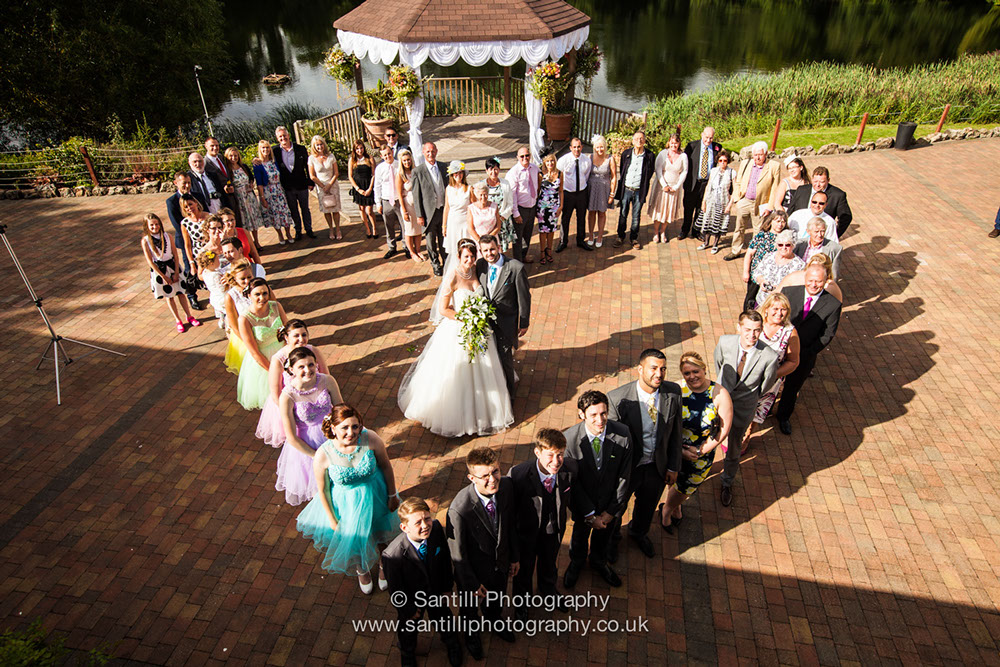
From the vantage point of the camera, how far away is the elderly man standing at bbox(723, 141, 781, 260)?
27.8 feet

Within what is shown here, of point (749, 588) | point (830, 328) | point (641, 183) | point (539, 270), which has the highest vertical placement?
point (641, 183)

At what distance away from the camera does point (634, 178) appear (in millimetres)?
9281

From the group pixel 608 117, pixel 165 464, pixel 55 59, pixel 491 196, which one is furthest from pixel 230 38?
pixel 165 464

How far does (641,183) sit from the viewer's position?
30.4ft

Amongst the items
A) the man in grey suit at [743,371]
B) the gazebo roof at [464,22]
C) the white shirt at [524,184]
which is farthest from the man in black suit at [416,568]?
the gazebo roof at [464,22]

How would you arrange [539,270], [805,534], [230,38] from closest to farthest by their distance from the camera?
[805,534], [539,270], [230,38]

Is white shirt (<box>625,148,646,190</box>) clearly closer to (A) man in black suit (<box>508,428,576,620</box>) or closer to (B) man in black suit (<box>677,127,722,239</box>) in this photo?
(B) man in black suit (<box>677,127,722,239</box>)

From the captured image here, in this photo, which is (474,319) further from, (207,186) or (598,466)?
(207,186)

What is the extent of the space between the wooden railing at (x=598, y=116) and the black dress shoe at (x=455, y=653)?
41.7 ft

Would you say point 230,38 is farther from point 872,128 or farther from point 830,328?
point 830,328

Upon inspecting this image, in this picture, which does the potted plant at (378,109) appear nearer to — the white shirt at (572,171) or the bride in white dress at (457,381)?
the white shirt at (572,171)

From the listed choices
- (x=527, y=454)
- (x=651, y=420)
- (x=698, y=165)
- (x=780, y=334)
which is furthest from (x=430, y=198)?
(x=651, y=420)

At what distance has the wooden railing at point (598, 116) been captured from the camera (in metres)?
14.0

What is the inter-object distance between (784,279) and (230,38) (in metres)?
36.4
